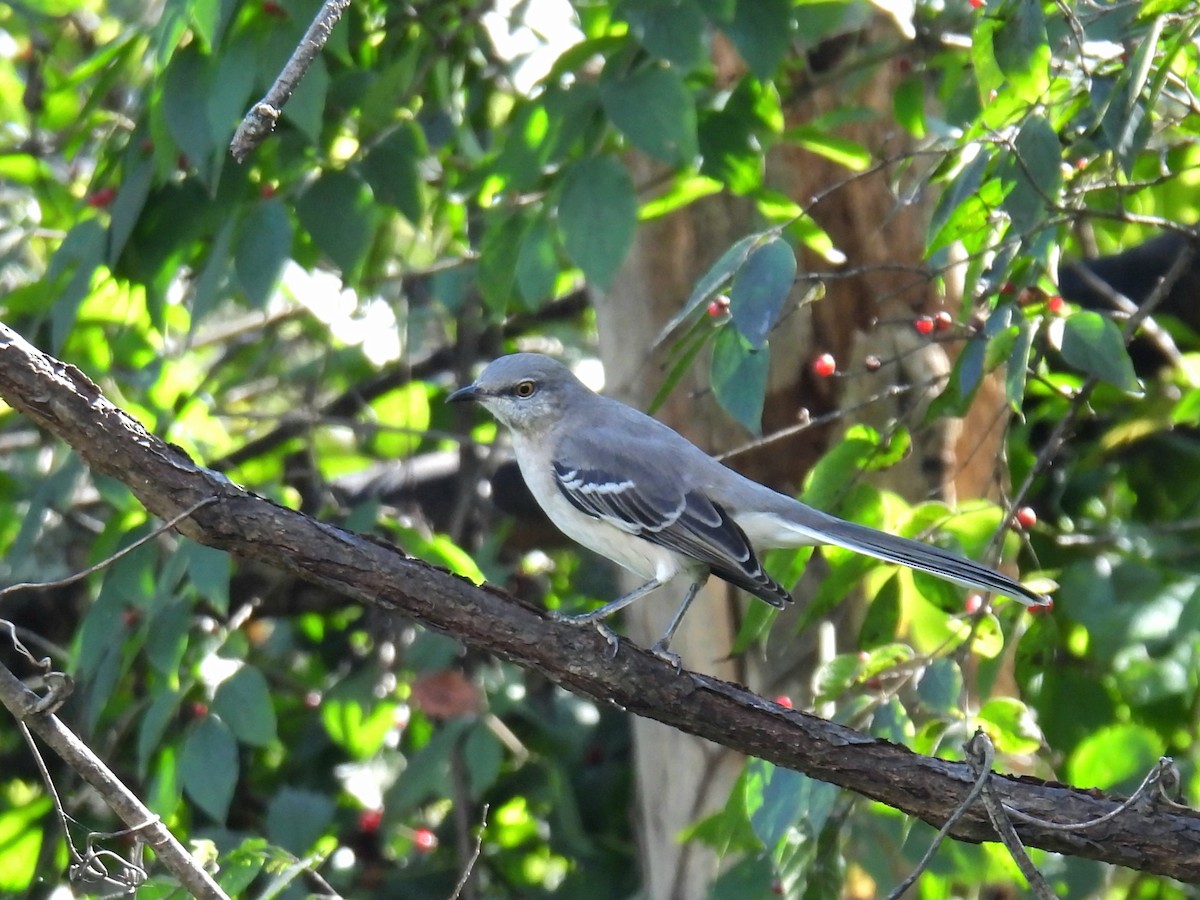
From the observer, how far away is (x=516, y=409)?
4.54 m

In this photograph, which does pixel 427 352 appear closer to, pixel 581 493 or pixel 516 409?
pixel 516 409

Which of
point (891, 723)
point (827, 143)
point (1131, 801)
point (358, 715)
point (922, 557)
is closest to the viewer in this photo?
point (1131, 801)

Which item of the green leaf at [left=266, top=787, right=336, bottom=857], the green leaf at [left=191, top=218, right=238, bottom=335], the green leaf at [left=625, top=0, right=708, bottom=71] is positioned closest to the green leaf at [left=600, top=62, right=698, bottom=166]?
the green leaf at [left=625, top=0, right=708, bottom=71]

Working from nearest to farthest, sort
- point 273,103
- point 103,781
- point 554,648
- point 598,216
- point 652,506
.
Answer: point 273,103, point 103,781, point 554,648, point 598,216, point 652,506

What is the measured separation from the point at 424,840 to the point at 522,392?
65.7 inches

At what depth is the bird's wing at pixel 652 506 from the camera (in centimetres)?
370

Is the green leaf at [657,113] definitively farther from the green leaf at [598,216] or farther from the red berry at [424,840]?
the red berry at [424,840]

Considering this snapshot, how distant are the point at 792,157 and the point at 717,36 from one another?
52 cm

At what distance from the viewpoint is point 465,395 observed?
4.53 meters

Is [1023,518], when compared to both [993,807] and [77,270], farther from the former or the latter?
[77,270]

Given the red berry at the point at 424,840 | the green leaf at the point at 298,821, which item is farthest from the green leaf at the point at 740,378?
the red berry at the point at 424,840

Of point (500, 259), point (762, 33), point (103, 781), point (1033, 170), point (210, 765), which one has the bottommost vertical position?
point (210, 765)

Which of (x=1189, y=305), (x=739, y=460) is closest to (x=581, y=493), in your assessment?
(x=739, y=460)

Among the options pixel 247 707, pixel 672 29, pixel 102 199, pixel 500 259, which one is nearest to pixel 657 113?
pixel 672 29
